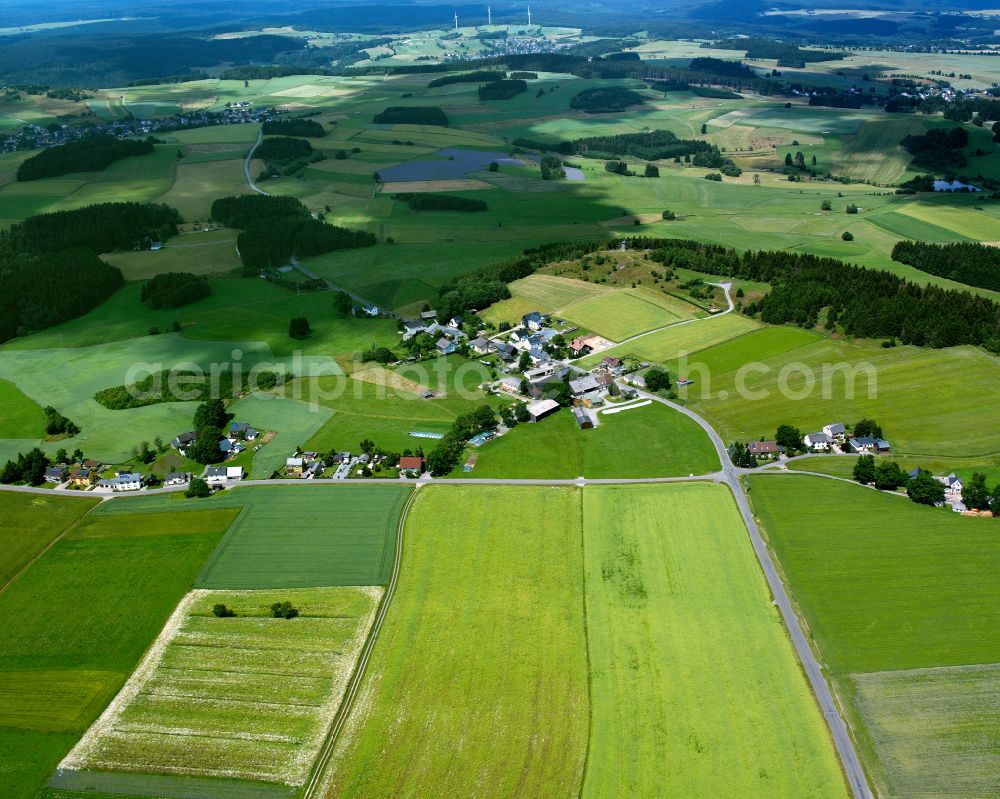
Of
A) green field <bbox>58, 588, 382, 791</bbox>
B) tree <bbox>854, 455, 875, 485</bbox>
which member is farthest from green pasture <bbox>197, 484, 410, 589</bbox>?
tree <bbox>854, 455, 875, 485</bbox>

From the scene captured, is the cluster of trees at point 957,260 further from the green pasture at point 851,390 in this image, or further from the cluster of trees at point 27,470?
the cluster of trees at point 27,470

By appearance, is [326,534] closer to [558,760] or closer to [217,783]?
[217,783]

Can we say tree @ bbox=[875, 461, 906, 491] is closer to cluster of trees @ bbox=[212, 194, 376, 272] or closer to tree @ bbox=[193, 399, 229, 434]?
tree @ bbox=[193, 399, 229, 434]

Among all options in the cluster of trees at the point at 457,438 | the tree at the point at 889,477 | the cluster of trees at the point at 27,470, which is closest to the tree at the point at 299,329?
the cluster of trees at the point at 457,438

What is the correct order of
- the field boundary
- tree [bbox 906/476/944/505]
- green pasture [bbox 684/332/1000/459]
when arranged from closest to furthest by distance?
the field boundary
tree [bbox 906/476/944/505]
green pasture [bbox 684/332/1000/459]

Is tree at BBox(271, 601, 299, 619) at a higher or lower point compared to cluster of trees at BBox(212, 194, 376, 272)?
lower
